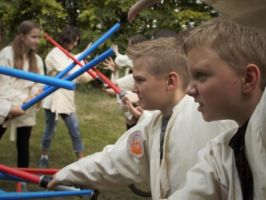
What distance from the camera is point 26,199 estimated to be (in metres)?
2.00

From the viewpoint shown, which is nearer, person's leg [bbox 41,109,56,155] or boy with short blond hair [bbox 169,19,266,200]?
boy with short blond hair [bbox 169,19,266,200]

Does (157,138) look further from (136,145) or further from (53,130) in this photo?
(53,130)

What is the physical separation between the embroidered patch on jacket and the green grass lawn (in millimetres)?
1776

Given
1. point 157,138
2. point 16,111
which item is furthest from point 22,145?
point 157,138

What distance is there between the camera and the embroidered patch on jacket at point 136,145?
5.13 feet

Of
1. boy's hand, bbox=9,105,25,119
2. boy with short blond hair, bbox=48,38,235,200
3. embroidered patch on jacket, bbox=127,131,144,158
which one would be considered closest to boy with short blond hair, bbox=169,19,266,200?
boy with short blond hair, bbox=48,38,235,200

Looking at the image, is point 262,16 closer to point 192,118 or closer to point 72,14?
point 192,118

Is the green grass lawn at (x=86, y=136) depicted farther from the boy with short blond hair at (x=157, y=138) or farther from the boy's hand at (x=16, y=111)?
the boy with short blond hair at (x=157, y=138)

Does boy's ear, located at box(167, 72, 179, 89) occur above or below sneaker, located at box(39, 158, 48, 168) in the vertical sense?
above

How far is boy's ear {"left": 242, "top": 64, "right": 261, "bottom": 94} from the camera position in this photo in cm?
98

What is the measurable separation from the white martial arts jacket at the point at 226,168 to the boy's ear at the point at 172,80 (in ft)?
2.11

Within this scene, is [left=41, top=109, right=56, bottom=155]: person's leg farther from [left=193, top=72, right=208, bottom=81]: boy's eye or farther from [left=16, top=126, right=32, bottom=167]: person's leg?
[left=193, top=72, right=208, bottom=81]: boy's eye

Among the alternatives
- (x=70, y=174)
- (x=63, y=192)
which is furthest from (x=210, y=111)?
(x=63, y=192)

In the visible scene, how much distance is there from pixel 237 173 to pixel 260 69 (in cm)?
23
